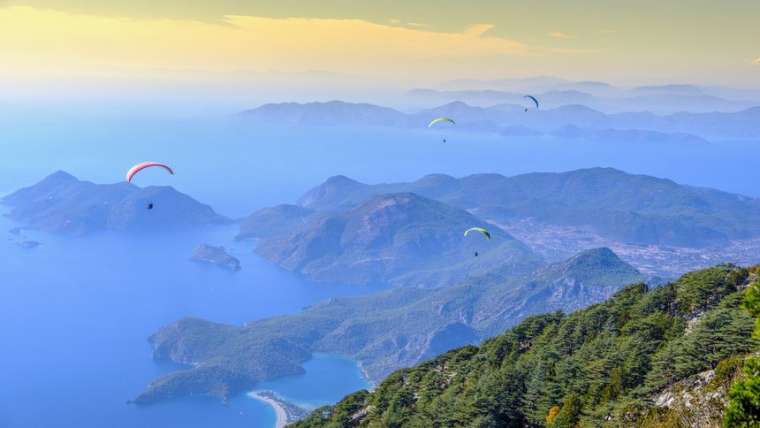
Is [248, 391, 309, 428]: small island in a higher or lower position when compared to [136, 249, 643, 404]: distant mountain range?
lower

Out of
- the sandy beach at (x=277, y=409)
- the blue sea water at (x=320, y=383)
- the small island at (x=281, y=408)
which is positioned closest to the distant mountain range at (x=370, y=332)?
the blue sea water at (x=320, y=383)

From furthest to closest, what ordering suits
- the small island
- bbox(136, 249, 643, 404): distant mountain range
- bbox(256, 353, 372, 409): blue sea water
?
bbox(136, 249, 643, 404): distant mountain range, bbox(256, 353, 372, 409): blue sea water, the small island

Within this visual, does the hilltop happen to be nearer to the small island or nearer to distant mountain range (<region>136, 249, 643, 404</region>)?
the small island

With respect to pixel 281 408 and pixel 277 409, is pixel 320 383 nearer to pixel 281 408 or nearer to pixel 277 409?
pixel 281 408

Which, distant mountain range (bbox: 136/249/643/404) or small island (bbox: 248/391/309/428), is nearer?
small island (bbox: 248/391/309/428)

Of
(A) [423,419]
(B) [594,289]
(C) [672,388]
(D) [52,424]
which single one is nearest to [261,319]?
(D) [52,424]

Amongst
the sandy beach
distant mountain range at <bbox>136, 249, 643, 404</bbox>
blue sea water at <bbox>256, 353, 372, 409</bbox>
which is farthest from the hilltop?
distant mountain range at <bbox>136, 249, 643, 404</bbox>

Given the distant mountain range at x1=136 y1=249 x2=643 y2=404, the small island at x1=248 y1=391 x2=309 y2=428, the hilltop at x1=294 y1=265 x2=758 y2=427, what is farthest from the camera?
the distant mountain range at x1=136 y1=249 x2=643 y2=404
